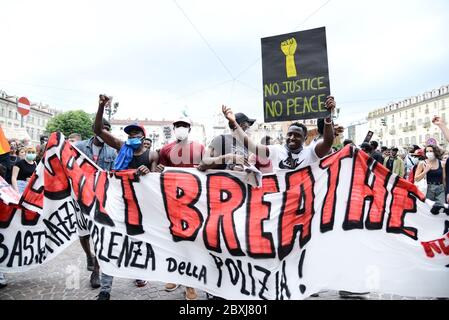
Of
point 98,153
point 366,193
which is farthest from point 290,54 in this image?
point 98,153

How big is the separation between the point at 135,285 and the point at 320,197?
271 cm

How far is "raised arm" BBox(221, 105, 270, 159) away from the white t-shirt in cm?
17

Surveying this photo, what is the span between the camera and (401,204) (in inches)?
115

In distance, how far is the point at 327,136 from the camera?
3305mm

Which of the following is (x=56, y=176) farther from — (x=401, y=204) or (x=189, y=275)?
(x=401, y=204)

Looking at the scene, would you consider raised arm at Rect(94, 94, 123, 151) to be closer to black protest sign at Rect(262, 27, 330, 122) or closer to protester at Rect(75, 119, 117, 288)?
protester at Rect(75, 119, 117, 288)

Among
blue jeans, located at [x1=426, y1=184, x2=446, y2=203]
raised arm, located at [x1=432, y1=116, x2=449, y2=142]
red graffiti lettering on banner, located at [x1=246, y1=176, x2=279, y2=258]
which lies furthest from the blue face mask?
blue jeans, located at [x1=426, y1=184, x2=446, y2=203]

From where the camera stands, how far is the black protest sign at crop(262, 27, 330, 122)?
3.70 metres

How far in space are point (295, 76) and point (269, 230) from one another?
7.09 feet

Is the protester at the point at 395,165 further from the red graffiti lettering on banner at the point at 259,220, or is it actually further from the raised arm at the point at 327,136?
the red graffiti lettering on banner at the point at 259,220

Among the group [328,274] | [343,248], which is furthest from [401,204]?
[328,274]

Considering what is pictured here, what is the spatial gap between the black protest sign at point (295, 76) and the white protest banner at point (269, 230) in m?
0.94

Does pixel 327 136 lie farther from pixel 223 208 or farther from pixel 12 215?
pixel 12 215

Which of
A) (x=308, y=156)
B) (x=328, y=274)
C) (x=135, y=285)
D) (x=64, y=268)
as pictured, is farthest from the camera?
(x=64, y=268)
